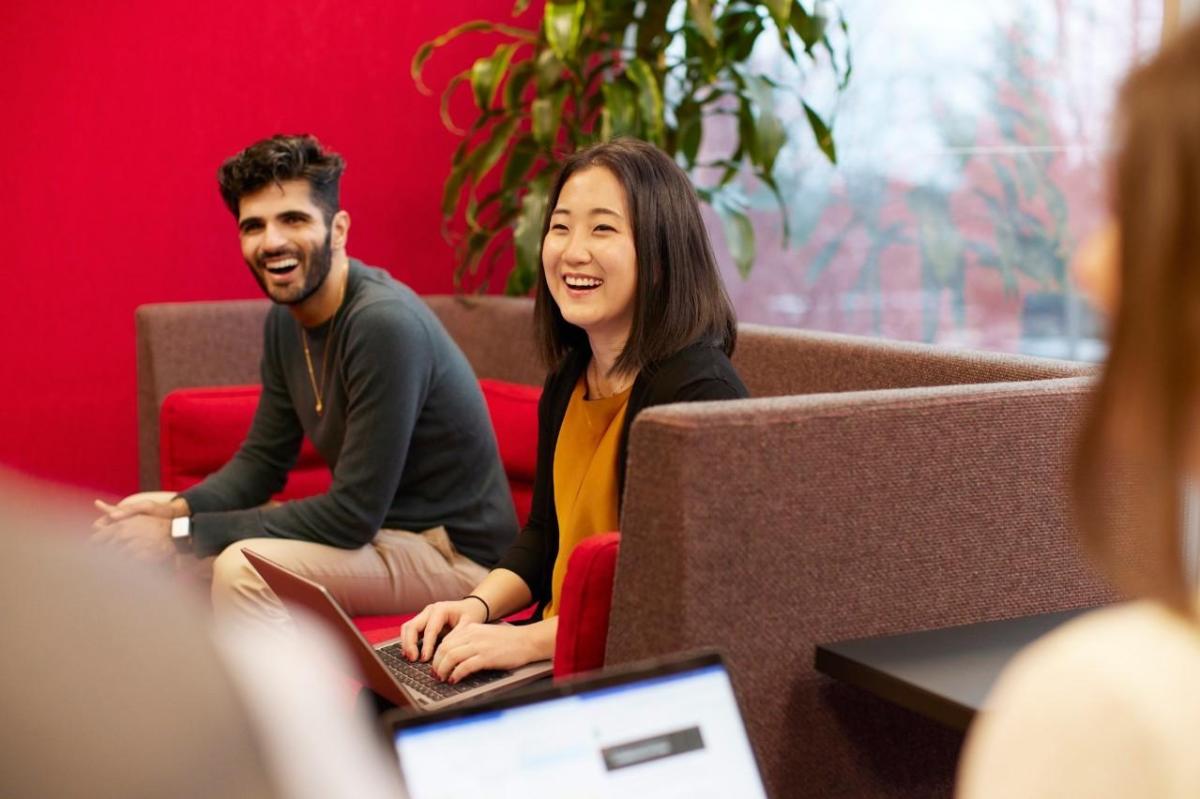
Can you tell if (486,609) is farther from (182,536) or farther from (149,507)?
(149,507)

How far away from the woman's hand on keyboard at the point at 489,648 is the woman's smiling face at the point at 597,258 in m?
0.46

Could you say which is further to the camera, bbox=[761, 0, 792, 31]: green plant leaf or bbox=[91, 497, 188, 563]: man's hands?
bbox=[761, 0, 792, 31]: green plant leaf

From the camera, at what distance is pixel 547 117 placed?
361 centimetres

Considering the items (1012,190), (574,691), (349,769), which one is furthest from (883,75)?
(349,769)

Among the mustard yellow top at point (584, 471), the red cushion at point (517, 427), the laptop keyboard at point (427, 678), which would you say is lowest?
the laptop keyboard at point (427, 678)

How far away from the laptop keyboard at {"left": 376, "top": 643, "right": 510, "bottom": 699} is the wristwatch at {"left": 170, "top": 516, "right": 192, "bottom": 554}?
89 centimetres

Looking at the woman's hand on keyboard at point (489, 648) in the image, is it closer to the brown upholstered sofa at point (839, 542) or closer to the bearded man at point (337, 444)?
the brown upholstered sofa at point (839, 542)

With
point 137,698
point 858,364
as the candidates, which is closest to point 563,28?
point 858,364

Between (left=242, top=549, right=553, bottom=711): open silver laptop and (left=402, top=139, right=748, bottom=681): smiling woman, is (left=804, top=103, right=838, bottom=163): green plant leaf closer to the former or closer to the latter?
(left=402, top=139, right=748, bottom=681): smiling woman

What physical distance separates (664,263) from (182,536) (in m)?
1.24

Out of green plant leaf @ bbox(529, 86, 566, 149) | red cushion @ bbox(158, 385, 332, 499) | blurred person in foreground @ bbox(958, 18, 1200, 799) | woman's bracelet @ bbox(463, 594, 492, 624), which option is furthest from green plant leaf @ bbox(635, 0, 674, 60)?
blurred person in foreground @ bbox(958, 18, 1200, 799)

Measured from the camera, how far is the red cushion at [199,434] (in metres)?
3.33

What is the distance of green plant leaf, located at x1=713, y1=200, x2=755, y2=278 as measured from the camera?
3.63 meters

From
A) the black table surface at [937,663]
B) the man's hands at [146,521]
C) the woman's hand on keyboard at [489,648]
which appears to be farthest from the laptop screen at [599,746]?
the man's hands at [146,521]
